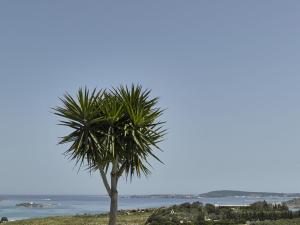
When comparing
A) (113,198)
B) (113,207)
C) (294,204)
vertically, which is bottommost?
(113,207)

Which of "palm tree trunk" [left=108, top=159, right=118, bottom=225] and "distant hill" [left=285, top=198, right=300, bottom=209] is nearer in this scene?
"palm tree trunk" [left=108, top=159, right=118, bottom=225]

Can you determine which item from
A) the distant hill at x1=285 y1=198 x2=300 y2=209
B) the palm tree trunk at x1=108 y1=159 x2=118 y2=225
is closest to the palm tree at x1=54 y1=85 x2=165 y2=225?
the palm tree trunk at x1=108 y1=159 x2=118 y2=225

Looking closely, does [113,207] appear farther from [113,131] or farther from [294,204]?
[294,204]

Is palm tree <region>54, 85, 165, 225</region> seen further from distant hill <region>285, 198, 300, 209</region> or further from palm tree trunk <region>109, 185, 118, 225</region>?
distant hill <region>285, 198, 300, 209</region>

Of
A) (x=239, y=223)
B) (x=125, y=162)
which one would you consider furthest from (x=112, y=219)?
(x=239, y=223)

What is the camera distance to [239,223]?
160ft

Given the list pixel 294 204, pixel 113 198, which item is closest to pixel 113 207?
pixel 113 198

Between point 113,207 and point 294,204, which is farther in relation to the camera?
point 294,204

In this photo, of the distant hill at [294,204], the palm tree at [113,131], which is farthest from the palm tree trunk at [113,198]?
the distant hill at [294,204]

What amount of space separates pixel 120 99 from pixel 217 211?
158 feet

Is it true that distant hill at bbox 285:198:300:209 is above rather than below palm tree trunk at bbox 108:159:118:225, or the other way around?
above

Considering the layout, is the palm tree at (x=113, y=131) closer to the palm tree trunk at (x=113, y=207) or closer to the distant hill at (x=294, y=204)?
the palm tree trunk at (x=113, y=207)

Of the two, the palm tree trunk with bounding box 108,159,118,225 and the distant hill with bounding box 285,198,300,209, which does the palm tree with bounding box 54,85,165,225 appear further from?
the distant hill with bounding box 285,198,300,209

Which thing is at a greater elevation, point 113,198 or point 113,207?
point 113,198
